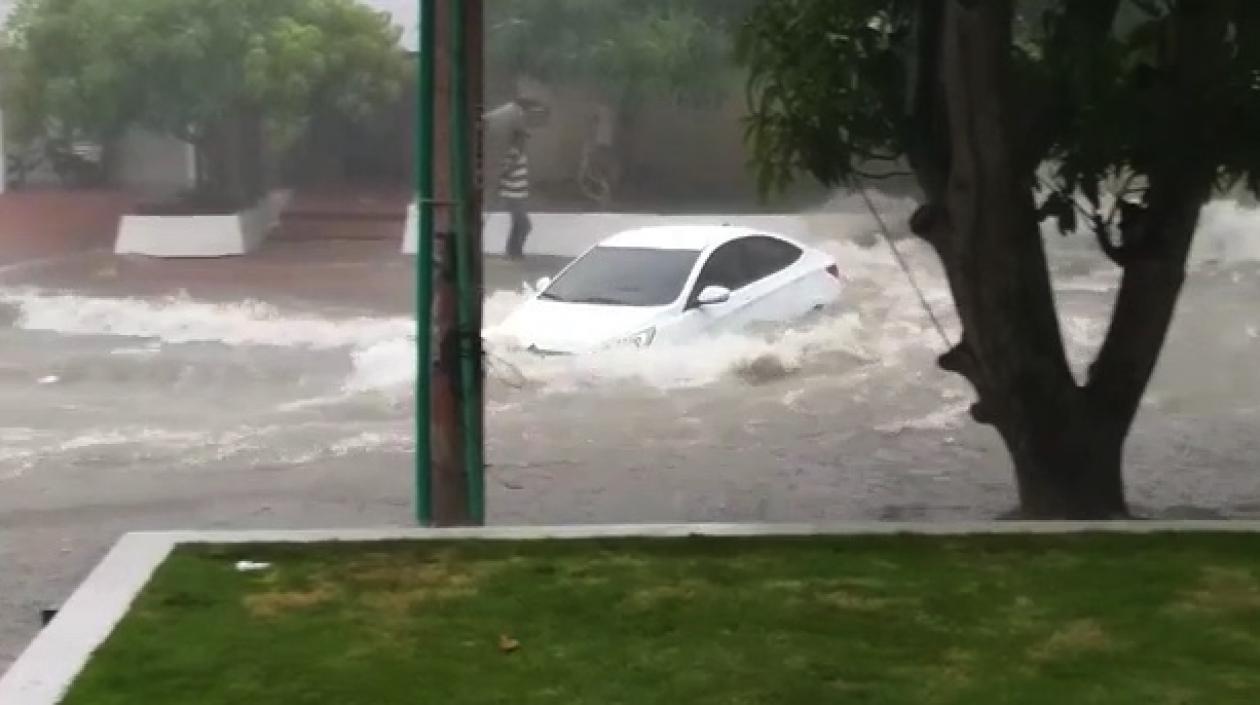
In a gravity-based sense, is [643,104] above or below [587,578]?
above

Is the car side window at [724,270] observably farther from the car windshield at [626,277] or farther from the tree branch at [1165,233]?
the tree branch at [1165,233]

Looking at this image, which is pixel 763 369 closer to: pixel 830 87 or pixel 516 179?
pixel 516 179

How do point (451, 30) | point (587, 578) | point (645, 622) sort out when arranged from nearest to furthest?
point (645, 622) → point (587, 578) → point (451, 30)

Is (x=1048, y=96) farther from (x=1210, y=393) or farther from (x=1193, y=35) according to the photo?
(x=1210, y=393)

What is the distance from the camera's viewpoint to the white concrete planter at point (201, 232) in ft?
28.8

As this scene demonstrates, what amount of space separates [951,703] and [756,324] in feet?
21.4

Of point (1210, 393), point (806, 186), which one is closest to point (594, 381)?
point (806, 186)

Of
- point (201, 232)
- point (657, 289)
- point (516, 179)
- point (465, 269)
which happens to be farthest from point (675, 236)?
point (465, 269)

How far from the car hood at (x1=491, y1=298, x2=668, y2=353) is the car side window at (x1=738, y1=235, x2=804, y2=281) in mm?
738

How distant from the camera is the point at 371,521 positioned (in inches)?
258

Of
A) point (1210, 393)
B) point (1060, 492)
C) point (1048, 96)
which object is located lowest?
point (1210, 393)

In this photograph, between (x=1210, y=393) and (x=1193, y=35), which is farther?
(x=1210, y=393)

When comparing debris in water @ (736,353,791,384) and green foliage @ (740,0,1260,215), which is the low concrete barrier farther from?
green foliage @ (740,0,1260,215)

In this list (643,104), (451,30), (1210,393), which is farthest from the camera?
(1210,393)
